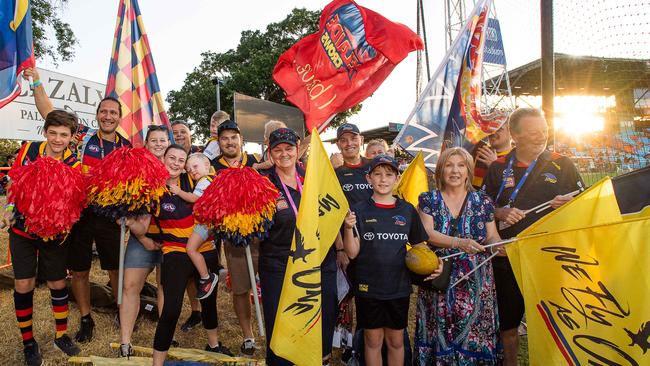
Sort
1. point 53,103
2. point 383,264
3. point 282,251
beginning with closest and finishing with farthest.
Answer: point 282,251 < point 383,264 < point 53,103

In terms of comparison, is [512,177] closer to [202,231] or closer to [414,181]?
[414,181]

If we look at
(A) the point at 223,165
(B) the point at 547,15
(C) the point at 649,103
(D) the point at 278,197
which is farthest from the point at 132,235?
(C) the point at 649,103

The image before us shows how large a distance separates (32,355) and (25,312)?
385 millimetres

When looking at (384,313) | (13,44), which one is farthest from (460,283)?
(13,44)

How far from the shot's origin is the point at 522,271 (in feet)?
9.05

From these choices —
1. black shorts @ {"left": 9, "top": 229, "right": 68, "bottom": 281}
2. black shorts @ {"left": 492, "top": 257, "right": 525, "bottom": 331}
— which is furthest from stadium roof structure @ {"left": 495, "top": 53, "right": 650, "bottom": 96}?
black shorts @ {"left": 9, "top": 229, "right": 68, "bottom": 281}

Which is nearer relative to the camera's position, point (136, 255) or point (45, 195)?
point (45, 195)

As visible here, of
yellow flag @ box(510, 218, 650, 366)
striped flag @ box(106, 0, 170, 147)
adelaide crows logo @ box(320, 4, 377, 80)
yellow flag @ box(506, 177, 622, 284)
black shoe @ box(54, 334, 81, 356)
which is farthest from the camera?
striped flag @ box(106, 0, 170, 147)

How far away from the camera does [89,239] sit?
417cm

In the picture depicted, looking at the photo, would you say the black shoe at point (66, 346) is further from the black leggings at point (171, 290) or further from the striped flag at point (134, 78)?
the striped flag at point (134, 78)

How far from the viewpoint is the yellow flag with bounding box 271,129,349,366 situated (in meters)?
2.54

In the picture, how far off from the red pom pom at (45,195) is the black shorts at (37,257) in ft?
0.74

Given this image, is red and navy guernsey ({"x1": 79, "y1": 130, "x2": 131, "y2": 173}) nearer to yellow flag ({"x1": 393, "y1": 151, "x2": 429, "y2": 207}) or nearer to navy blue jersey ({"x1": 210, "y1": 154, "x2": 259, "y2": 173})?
navy blue jersey ({"x1": 210, "y1": 154, "x2": 259, "y2": 173})

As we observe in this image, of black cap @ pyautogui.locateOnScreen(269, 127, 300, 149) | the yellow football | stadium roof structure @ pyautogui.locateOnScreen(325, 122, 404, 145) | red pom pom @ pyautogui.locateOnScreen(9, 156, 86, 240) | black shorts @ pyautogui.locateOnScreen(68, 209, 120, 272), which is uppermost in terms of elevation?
stadium roof structure @ pyautogui.locateOnScreen(325, 122, 404, 145)
